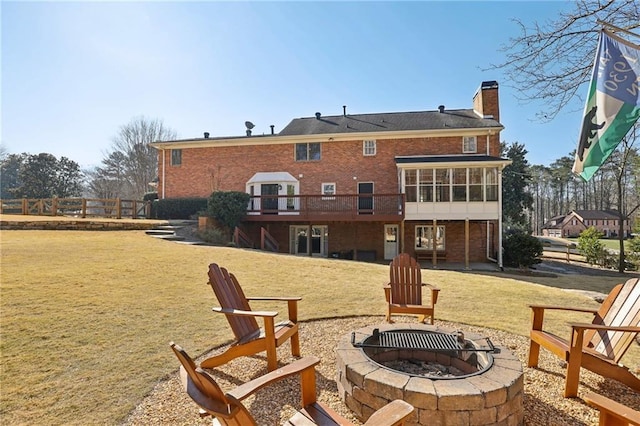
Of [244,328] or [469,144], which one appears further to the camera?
[469,144]

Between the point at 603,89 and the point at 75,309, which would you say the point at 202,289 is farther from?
the point at 603,89

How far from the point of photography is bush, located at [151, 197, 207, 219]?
1970 cm

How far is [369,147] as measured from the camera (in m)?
18.8

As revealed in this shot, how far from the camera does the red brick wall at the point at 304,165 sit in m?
18.2

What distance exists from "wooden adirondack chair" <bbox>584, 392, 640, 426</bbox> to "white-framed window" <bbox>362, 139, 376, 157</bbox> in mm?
17521

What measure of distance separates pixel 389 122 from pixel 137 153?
2834cm

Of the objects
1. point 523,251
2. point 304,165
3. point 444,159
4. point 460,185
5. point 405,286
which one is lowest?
point 523,251

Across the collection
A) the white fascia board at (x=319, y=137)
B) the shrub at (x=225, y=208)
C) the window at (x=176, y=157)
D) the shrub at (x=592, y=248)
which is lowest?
the shrub at (x=592, y=248)

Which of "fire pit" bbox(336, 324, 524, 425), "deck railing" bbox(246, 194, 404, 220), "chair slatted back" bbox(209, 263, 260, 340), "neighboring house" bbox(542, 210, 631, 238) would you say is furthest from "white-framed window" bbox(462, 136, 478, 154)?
"neighboring house" bbox(542, 210, 631, 238)

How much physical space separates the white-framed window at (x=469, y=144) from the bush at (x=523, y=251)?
206 inches

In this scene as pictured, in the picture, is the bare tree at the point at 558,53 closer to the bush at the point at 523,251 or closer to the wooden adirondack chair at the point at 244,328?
the wooden adirondack chair at the point at 244,328

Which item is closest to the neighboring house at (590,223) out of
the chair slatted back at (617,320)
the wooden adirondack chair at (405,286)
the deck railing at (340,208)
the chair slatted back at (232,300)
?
the deck railing at (340,208)

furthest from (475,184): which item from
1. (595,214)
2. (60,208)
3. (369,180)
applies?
(595,214)

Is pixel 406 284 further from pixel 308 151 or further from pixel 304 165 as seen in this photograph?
pixel 308 151
